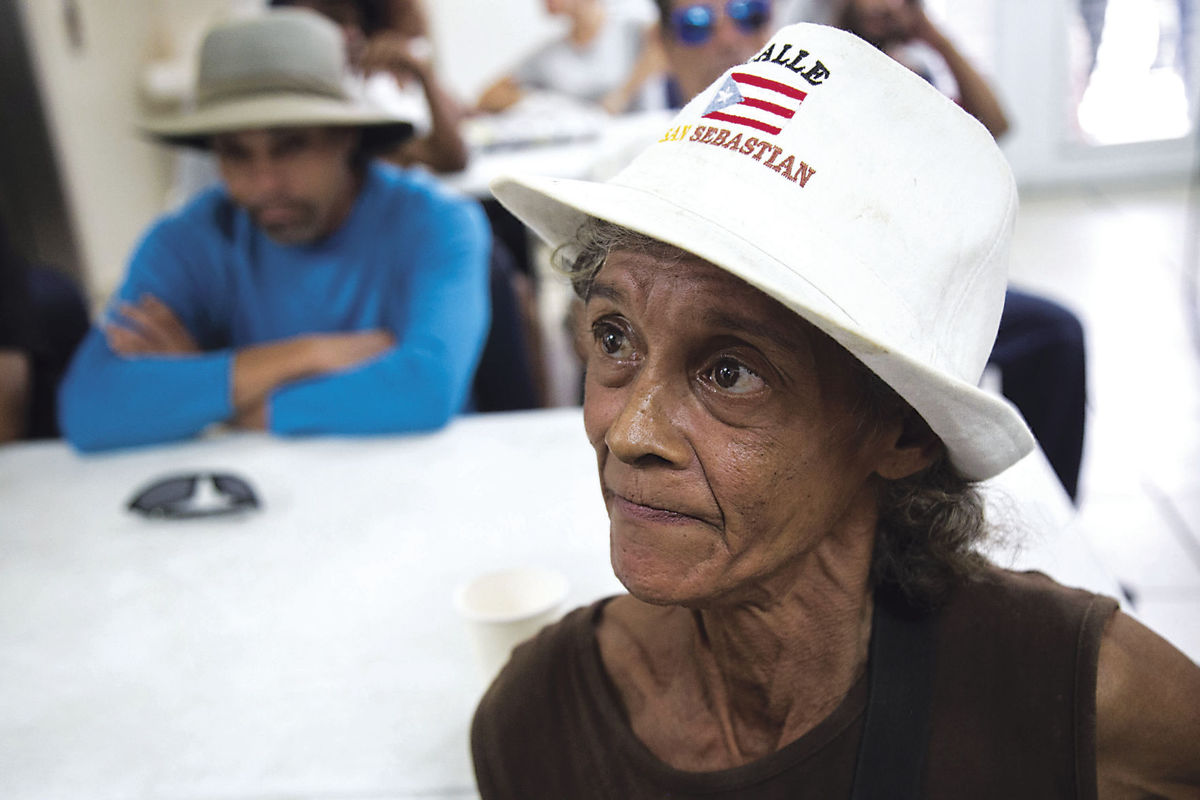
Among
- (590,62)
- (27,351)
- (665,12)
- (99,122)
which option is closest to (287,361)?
(27,351)

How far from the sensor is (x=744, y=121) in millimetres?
714

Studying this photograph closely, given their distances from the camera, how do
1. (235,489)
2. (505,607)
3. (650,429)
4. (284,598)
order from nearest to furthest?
(650,429)
(505,607)
(284,598)
(235,489)

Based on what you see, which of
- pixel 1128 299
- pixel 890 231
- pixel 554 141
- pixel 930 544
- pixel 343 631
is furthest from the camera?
pixel 1128 299

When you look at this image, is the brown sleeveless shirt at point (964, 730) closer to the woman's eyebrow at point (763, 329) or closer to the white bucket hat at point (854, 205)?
the white bucket hat at point (854, 205)

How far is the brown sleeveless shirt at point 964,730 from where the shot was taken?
799mm

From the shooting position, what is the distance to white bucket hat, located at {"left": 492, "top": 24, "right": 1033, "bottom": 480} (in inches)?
26.2

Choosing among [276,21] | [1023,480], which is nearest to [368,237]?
[276,21]

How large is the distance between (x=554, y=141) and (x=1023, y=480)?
281 cm

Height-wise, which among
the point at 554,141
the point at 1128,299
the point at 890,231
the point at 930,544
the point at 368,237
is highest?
the point at 890,231

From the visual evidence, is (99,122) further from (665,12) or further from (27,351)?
(665,12)

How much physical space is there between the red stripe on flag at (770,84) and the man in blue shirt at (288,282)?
3.84 ft

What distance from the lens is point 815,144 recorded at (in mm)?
691

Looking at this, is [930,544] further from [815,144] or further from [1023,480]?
[1023,480]

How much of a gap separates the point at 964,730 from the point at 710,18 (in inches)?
85.7
